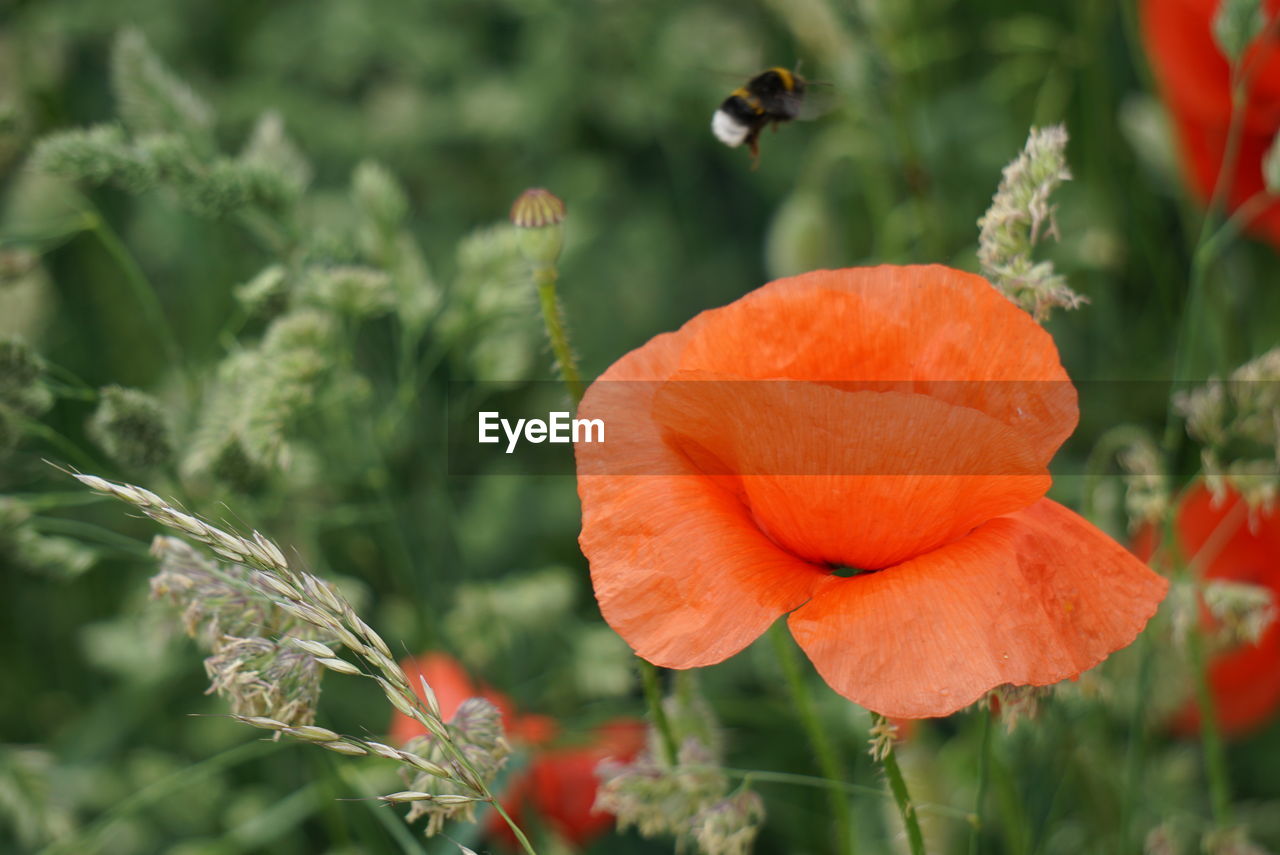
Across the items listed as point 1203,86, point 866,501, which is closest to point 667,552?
point 866,501

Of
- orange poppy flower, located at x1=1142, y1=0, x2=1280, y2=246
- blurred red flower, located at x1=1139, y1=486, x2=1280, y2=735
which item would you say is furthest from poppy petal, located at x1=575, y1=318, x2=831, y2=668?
orange poppy flower, located at x1=1142, y1=0, x2=1280, y2=246

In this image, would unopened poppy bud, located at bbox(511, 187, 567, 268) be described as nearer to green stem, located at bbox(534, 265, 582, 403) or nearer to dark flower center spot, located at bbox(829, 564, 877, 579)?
green stem, located at bbox(534, 265, 582, 403)

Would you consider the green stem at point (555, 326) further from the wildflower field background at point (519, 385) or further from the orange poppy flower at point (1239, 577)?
the orange poppy flower at point (1239, 577)

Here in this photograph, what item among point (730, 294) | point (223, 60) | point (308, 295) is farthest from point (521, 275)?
point (223, 60)

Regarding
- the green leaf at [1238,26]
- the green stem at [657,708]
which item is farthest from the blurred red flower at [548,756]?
the green leaf at [1238,26]

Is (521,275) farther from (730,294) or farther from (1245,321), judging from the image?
(1245,321)

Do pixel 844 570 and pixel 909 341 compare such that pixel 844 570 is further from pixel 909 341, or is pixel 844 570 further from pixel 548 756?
pixel 548 756
